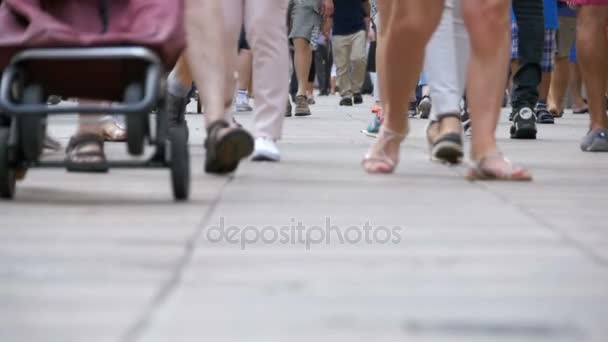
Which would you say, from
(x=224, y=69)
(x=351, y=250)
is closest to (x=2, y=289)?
(x=351, y=250)

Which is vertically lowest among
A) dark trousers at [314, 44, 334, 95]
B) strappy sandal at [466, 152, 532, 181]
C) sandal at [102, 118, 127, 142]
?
dark trousers at [314, 44, 334, 95]

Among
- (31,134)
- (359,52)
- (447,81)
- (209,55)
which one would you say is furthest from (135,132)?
(359,52)

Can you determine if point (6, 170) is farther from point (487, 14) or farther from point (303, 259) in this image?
point (487, 14)

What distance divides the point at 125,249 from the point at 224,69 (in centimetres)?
250

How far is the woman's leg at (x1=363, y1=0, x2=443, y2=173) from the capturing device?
6465 millimetres

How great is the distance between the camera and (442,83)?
7410 mm

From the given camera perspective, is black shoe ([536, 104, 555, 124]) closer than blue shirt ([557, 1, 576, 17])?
Yes

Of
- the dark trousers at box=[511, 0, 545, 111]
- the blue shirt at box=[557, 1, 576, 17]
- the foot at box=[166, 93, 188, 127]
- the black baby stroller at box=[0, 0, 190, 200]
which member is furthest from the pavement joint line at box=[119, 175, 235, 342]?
the blue shirt at box=[557, 1, 576, 17]

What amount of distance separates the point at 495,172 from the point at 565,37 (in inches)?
374

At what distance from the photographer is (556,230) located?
464cm

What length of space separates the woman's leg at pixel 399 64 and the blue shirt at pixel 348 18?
39.7ft

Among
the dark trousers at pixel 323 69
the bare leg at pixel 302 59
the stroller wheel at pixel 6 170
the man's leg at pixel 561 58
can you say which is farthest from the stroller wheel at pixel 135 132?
the dark trousers at pixel 323 69

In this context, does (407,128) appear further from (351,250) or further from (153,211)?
(351,250)

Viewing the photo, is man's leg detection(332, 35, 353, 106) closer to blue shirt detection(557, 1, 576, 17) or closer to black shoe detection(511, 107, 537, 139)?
blue shirt detection(557, 1, 576, 17)
